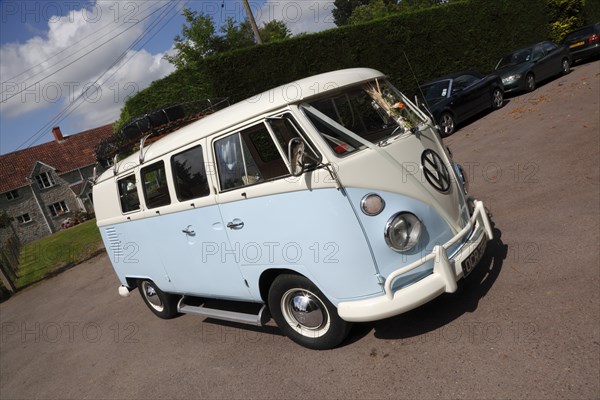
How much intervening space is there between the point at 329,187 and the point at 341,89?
1088 millimetres

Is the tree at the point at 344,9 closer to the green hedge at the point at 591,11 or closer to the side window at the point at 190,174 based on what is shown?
the green hedge at the point at 591,11

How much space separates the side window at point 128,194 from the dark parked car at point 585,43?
20356 millimetres

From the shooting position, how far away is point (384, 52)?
17406 mm

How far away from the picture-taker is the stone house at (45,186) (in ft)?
147

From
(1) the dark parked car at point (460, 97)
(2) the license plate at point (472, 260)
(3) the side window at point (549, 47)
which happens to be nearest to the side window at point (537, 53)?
(3) the side window at point (549, 47)

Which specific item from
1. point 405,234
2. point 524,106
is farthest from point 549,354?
point 524,106

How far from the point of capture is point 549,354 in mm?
3201

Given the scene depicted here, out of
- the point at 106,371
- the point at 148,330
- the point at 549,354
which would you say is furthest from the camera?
the point at 148,330

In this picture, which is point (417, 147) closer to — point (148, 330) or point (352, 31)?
point (148, 330)

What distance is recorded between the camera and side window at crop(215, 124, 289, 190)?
3926 mm

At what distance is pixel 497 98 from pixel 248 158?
1191cm

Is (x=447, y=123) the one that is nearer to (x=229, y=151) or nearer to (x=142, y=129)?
(x=142, y=129)

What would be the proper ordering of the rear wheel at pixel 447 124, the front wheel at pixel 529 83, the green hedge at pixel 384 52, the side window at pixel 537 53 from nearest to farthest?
the rear wheel at pixel 447 124
the front wheel at pixel 529 83
the green hedge at pixel 384 52
the side window at pixel 537 53

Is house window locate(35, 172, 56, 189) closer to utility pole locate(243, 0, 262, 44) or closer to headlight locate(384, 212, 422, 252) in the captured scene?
utility pole locate(243, 0, 262, 44)
